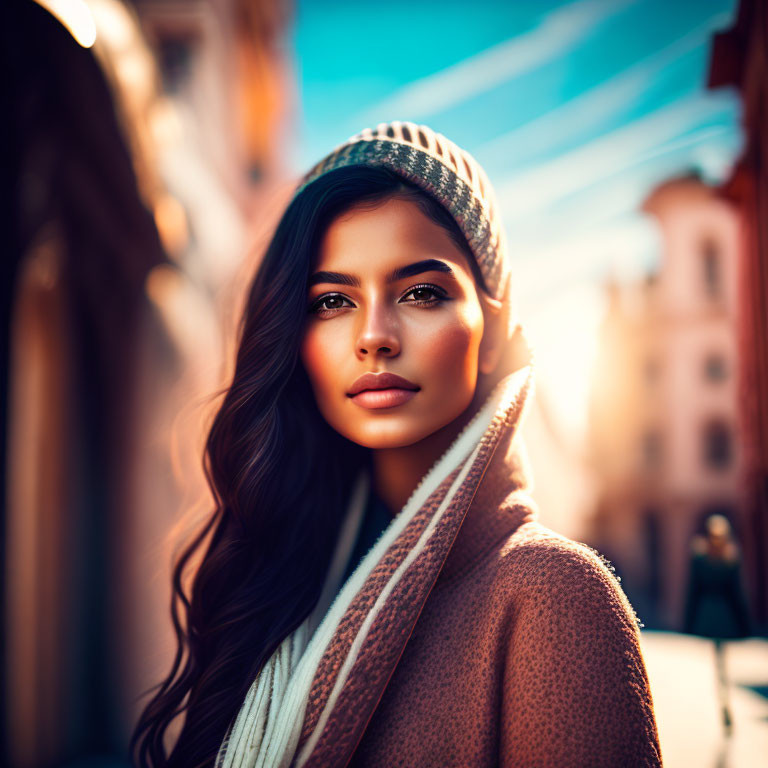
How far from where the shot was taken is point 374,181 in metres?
1.41

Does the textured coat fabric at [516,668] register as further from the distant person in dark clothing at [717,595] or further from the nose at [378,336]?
the distant person in dark clothing at [717,595]

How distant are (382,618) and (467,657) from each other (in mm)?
175

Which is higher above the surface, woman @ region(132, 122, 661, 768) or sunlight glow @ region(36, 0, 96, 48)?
sunlight glow @ region(36, 0, 96, 48)

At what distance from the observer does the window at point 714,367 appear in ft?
41.6

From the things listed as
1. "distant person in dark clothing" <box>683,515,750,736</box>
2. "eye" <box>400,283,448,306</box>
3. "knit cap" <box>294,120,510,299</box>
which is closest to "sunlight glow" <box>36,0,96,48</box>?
"knit cap" <box>294,120,510,299</box>

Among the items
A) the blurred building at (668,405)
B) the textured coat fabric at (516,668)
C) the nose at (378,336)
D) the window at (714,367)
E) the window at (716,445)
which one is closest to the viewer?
the textured coat fabric at (516,668)

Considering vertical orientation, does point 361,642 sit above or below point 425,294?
below

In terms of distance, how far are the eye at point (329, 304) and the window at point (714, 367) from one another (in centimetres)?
1294

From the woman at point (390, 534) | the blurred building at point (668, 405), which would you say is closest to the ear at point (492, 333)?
the woman at point (390, 534)

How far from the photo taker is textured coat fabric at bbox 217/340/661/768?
40.5 inches

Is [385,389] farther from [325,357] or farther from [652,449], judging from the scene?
[652,449]

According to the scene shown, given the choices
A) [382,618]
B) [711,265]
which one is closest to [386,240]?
[382,618]

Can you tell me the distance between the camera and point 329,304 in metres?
1.46

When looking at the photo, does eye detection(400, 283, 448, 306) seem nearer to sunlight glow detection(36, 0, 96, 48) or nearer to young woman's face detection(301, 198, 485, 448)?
young woman's face detection(301, 198, 485, 448)
